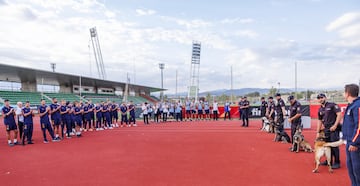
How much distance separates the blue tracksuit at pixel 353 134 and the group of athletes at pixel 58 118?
34.7ft

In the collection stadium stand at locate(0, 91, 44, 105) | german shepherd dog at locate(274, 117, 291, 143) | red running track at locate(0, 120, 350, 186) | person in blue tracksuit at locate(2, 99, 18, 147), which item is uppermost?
stadium stand at locate(0, 91, 44, 105)

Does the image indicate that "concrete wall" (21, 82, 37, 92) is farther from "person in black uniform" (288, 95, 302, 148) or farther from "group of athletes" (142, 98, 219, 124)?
"person in black uniform" (288, 95, 302, 148)

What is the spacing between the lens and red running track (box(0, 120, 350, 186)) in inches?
202

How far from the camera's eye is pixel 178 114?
21.4 m

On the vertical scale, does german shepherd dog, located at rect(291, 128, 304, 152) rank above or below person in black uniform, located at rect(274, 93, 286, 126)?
below

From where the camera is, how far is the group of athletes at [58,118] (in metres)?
9.95

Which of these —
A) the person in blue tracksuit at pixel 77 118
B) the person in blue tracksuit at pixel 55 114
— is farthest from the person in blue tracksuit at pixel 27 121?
the person in blue tracksuit at pixel 77 118

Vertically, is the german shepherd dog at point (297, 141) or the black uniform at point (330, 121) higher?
the black uniform at point (330, 121)

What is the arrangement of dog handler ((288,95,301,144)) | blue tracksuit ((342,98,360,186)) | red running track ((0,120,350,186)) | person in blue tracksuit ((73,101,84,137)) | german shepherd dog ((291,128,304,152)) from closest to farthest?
1. blue tracksuit ((342,98,360,186))
2. red running track ((0,120,350,186))
3. german shepherd dog ((291,128,304,152))
4. dog handler ((288,95,301,144))
5. person in blue tracksuit ((73,101,84,137))

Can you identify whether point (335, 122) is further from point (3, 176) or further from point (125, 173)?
point (3, 176)

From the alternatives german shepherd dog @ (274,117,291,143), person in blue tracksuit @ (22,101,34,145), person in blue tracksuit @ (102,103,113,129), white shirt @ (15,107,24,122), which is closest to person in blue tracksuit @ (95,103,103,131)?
person in blue tracksuit @ (102,103,113,129)

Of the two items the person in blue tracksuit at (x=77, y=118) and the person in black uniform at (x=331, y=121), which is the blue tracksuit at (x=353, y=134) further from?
the person in blue tracksuit at (x=77, y=118)

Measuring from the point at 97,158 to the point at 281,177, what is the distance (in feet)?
16.2

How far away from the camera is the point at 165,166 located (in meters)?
6.17
